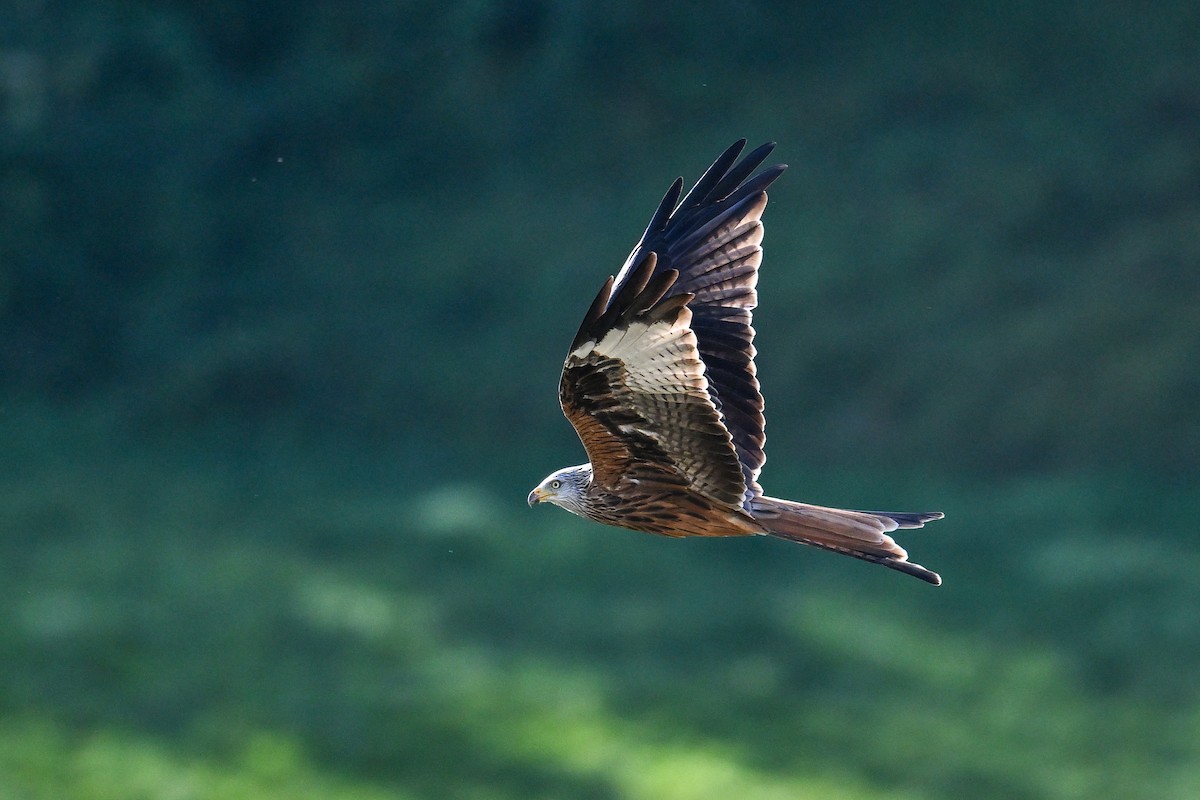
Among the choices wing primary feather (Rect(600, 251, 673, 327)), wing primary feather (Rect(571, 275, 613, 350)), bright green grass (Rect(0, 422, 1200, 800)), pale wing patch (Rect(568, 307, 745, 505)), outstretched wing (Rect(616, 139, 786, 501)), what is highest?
bright green grass (Rect(0, 422, 1200, 800))

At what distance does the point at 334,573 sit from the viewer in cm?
2739

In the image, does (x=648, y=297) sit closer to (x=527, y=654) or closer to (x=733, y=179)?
(x=733, y=179)

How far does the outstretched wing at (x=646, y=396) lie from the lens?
23.2 feet

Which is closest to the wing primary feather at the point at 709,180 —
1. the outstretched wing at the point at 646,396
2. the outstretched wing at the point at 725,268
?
the outstretched wing at the point at 725,268

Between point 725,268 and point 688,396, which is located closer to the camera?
point 688,396

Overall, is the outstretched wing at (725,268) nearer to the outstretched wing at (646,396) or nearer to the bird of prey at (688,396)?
the bird of prey at (688,396)

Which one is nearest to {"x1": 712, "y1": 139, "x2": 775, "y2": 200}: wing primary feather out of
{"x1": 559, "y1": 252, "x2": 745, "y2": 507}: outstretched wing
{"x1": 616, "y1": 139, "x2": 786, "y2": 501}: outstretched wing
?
{"x1": 616, "y1": 139, "x2": 786, "y2": 501}: outstretched wing

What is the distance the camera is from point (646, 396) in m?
7.44

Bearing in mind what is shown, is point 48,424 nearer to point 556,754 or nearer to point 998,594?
point 556,754

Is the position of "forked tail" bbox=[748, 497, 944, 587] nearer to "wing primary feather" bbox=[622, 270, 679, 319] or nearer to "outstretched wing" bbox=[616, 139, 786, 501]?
"outstretched wing" bbox=[616, 139, 786, 501]

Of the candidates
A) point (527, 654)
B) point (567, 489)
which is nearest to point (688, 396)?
point (567, 489)

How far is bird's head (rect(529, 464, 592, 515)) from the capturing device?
819 centimetres

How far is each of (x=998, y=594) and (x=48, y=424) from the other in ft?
48.8

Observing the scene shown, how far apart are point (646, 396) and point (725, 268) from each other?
1.26 meters
